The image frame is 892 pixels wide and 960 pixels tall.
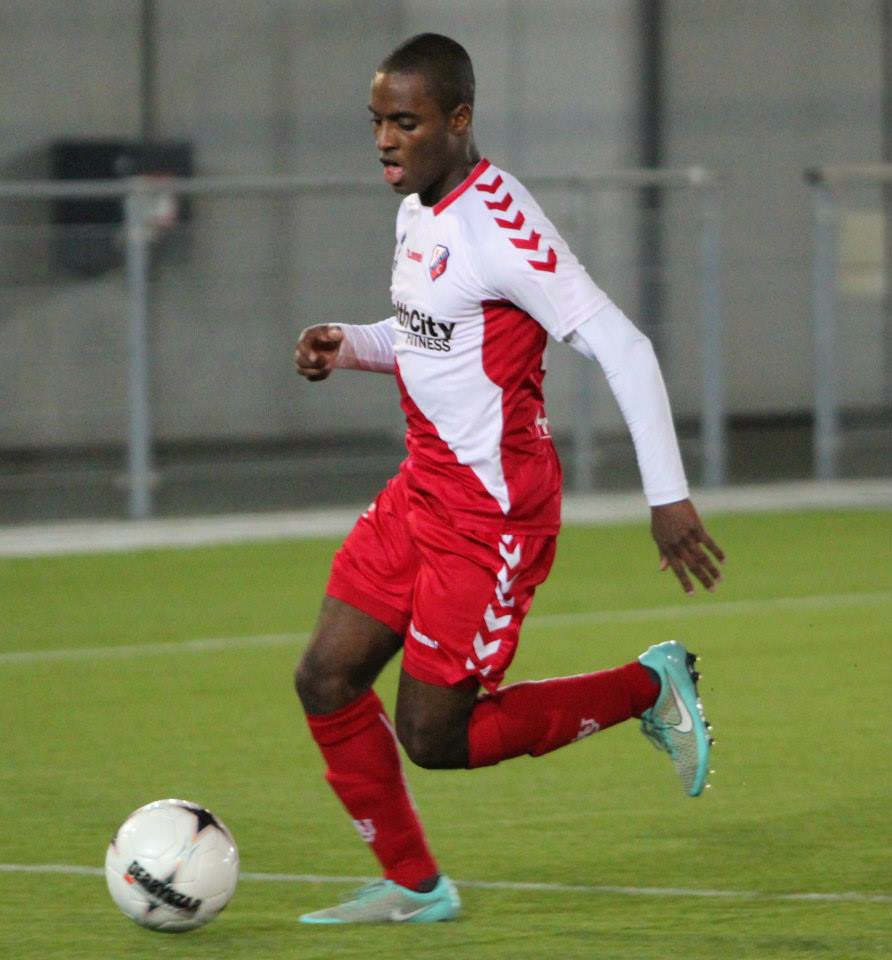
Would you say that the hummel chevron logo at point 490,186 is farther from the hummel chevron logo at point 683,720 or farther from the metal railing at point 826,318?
the metal railing at point 826,318

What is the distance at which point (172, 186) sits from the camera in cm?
1429

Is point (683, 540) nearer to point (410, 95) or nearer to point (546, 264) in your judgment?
point (546, 264)

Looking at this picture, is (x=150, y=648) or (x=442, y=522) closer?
(x=442, y=522)

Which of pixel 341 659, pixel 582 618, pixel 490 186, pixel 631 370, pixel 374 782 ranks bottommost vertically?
pixel 582 618

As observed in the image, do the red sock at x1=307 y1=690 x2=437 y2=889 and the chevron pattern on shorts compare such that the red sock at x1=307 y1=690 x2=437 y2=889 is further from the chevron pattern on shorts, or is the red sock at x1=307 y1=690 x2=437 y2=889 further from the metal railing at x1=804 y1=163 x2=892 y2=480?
the metal railing at x1=804 y1=163 x2=892 y2=480

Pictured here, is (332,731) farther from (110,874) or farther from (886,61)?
(886,61)

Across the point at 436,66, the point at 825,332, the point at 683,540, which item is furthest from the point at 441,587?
the point at 825,332

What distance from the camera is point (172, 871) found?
542 centimetres

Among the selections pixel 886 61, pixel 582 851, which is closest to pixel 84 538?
pixel 582 851

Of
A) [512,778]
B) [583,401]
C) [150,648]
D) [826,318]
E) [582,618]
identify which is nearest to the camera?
[512,778]

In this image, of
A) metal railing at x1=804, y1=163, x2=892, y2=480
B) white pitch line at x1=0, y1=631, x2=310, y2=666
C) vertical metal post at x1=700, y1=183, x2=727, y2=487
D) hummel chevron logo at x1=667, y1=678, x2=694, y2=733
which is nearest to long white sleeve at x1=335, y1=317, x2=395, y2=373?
hummel chevron logo at x1=667, y1=678, x2=694, y2=733

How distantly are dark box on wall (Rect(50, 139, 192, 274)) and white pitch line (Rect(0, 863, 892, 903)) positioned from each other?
833cm

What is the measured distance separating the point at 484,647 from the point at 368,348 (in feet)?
2.66

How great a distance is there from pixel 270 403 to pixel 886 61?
8795 millimetres
